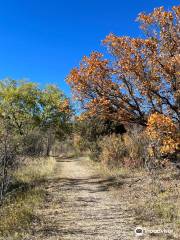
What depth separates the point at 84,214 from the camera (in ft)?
37.7

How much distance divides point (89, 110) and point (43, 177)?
7193 millimetres

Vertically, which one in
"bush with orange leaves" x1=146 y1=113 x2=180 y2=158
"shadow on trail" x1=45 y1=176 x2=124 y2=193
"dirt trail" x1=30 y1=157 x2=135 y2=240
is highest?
"bush with orange leaves" x1=146 y1=113 x2=180 y2=158

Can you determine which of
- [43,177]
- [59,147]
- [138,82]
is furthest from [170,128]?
[59,147]

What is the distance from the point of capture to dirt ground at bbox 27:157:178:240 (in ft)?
29.8

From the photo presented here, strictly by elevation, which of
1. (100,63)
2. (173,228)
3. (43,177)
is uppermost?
(100,63)

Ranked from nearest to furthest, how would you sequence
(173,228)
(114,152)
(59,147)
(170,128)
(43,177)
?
(173,228) < (170,128) < (43,177) < (114,152) < (59,147)

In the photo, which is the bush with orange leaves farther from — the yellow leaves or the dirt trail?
the dirt trail

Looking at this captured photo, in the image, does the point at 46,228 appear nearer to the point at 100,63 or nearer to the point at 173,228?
the point at 173,228

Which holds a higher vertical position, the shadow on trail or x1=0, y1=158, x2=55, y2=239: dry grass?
the shadow on trail

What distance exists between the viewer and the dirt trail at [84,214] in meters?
9.09

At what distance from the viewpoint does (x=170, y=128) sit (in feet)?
41.4

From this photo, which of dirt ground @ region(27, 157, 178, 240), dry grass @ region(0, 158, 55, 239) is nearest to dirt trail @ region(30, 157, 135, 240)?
dirt ground @ region(27, 157, 178, 240)

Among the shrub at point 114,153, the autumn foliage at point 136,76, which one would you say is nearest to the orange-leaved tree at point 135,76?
the autumn foliage at point 136,76

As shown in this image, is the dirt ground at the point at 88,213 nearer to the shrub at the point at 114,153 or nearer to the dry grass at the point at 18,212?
the dry grass at the point at 18,212
